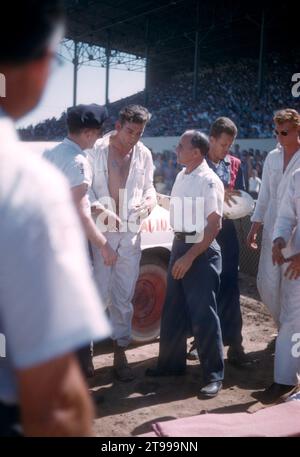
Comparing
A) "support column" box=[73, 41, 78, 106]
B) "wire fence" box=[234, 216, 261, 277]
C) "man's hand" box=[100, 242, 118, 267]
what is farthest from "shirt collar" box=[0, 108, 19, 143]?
"support column" box=[73, 41, 78, 106]

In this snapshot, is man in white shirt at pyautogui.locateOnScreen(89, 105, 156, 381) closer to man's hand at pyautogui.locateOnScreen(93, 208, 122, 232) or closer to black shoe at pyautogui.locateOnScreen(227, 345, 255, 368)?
man's hand at pyautogui.locateOnScreen(93, 208, 122, 232)

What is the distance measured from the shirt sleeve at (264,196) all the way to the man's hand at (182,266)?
1.14 meters

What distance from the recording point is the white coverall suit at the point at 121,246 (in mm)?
4062

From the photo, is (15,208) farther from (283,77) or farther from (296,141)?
(283,77)

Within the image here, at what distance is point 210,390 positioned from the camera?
12.6 feet

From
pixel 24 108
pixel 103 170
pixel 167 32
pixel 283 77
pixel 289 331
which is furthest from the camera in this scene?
pixel 167 32

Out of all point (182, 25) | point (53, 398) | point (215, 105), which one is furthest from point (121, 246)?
point (182, 25)

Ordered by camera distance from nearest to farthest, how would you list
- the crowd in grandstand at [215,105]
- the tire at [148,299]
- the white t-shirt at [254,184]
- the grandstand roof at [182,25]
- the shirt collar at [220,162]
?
the shirt collar at [220,162] → the tire at [148,299] → the white t-shirt at [254,184] → the crowd in grandstand at [215,105] → the grandstand roof at [182,25]

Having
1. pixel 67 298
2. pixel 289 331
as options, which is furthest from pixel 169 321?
pixel 67 298

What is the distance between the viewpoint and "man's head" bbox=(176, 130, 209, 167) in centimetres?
378

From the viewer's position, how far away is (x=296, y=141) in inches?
157

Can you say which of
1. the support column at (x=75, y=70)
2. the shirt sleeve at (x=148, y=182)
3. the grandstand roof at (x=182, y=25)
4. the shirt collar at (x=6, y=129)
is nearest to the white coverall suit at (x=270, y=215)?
the shirt sleeve at (x=148, y=182)

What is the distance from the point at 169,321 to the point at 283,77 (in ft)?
76.8

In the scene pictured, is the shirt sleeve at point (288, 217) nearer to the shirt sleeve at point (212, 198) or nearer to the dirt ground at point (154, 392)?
the shirt sleeve at point (212, 198)
